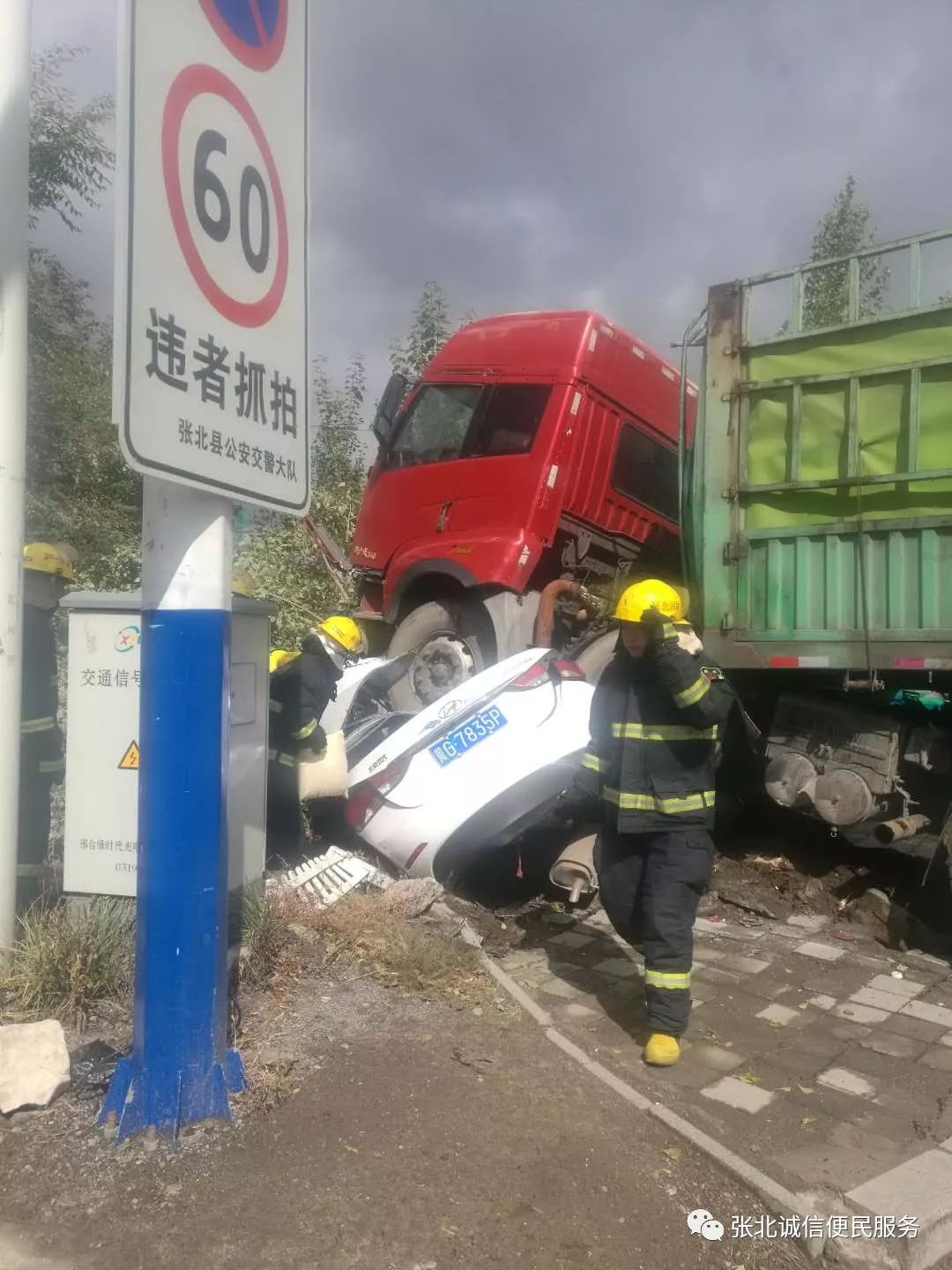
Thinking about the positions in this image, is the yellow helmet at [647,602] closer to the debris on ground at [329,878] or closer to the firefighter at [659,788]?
the firefighter at [659,788]

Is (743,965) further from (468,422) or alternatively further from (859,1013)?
(468,422)

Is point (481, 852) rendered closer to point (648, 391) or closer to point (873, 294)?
point (648, 391)

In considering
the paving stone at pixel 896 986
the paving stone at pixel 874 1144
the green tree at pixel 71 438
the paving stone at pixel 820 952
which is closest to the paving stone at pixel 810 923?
the paving stone at pixel 820 952

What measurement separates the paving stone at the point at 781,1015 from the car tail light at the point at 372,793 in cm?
202

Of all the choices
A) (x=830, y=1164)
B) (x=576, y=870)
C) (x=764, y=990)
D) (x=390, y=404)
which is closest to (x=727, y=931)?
(x=764, y=990)

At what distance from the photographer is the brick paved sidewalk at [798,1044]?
2.80 metres

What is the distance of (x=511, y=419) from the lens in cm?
712

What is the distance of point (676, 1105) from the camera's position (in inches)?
118

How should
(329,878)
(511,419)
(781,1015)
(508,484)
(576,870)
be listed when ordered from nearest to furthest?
(781,1015) → (329,878) → (576,870) → (508,484) → (511,419)

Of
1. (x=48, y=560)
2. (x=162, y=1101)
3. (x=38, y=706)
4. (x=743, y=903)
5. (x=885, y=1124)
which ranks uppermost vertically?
(x=48, y=560)

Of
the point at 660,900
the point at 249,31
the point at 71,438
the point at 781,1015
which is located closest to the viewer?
the point at 249,31

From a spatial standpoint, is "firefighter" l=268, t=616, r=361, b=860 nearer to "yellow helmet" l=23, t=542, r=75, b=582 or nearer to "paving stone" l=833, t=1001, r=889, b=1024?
"yellow helmet" l=23, t=542, r=75, b=582

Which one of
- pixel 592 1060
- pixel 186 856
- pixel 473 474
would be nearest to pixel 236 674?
pixel 186 856

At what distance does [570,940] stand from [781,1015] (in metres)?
1.11
